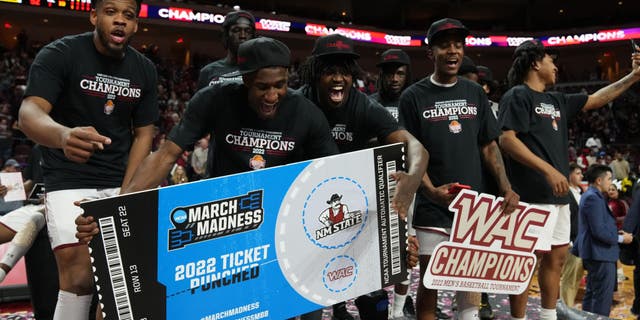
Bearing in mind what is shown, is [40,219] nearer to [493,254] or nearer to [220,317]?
[220,317]

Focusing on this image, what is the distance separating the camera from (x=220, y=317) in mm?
2027

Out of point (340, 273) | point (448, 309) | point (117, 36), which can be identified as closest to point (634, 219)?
point (448, 309)

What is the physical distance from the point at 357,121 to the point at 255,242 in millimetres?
1103

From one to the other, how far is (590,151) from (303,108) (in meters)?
17.3

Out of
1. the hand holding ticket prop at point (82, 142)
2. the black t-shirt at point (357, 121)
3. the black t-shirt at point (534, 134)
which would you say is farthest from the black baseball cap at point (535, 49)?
the hand holding ticket prop at point (82, 142)

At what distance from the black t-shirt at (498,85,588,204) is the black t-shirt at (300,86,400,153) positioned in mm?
1029

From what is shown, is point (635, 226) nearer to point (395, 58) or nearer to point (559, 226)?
point (559, 226)

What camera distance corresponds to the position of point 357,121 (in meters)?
2.99

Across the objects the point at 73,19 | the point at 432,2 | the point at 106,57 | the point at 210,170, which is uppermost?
the point at 432,2

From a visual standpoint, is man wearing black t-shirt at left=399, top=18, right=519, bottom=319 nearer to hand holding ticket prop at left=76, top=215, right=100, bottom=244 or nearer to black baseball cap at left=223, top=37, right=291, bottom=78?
black baseball cap at left=223, top=37, right=291, bottom=78

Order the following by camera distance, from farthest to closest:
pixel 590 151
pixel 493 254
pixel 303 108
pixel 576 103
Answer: pixel 590 151
pixel 576 103
pixel 493 254
pixel 303 108

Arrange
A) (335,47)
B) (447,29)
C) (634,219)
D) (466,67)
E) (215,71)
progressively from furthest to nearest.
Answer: (634,219)
(466,67)
(215,71)
(447,29)
(335,47)

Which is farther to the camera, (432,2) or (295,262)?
(432,2)

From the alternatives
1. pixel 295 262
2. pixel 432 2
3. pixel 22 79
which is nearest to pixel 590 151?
pixel 432 2
